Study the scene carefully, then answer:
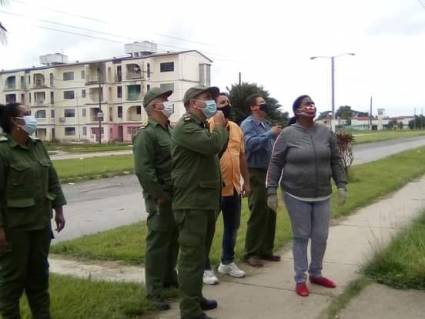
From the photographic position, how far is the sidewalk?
4.87m

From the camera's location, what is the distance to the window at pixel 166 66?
65.0m

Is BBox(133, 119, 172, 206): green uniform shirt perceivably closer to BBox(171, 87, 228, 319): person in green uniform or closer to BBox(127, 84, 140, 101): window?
BBox(171, 87, 228, 319): person in green uniform

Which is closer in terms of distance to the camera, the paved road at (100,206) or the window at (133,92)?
the paved road at (100,206)

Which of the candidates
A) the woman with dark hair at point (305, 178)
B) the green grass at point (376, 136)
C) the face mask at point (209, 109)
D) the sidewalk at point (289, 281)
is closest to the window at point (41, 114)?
the green grass at point (376, 136)

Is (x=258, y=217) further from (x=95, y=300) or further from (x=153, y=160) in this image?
(x=95, y=300)

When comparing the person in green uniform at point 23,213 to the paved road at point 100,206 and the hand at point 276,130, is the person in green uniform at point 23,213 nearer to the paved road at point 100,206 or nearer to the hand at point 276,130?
the hand at point 276,130

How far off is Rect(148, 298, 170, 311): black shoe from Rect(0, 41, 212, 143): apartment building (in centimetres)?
5674

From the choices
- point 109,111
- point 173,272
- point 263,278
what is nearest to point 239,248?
point 263,278

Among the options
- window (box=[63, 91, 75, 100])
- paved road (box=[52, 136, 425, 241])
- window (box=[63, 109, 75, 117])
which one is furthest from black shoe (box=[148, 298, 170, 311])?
window (box=[63, 109, 75, 117])

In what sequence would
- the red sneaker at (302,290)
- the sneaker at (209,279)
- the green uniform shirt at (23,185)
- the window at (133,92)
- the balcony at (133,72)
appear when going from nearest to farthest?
the green uniform shirt at (23,185) → the red sneaker at (302,290) → the sneaker at (209,279) → the balcony at (133,72) → the window at (133,92)

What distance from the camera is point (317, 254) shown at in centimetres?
560

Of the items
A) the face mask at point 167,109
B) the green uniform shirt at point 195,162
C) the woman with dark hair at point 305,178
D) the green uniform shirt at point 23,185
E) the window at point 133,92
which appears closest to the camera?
the green uniform shirt at point 23,185

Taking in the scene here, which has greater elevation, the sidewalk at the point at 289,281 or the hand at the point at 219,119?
the hand at the point at 219,119

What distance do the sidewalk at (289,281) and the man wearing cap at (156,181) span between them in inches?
13.7
